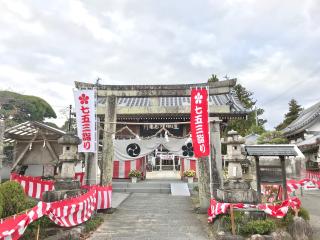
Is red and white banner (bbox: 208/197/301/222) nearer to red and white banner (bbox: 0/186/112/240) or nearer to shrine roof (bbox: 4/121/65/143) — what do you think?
red and white banner (bbox: 0/186/112/240)

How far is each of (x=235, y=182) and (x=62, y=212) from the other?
5.23 metres

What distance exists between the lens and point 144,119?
61.2ft

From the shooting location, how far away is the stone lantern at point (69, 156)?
8.55 m

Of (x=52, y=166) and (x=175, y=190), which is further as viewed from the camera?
(x=175, y=190)

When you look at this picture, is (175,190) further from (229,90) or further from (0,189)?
(0,189)

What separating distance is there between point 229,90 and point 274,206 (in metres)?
15.8

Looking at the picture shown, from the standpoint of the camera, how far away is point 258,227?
707 centimetres

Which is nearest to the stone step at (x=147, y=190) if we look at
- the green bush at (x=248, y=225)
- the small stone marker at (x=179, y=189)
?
the small stone marker at (x=179, y=189)

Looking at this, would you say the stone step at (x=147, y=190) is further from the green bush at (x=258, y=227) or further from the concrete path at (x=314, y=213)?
the green bush at (x=258, y=227)

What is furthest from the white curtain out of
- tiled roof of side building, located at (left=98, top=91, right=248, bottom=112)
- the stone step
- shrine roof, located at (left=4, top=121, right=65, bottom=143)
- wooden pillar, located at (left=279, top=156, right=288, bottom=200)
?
tiled roof of side building, located at (left=98, top=91, right=248, bottom=112)

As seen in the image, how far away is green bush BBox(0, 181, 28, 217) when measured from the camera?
5760 mm

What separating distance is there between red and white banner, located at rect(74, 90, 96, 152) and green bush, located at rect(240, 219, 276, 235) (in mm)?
5879

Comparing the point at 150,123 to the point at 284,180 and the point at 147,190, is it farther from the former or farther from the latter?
the point at 147,190

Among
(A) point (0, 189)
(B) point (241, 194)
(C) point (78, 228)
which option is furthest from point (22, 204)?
(B) point (241, 194)
